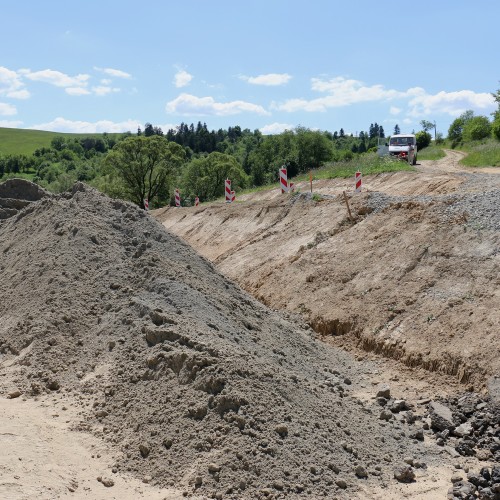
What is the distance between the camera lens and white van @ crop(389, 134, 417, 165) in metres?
29.6

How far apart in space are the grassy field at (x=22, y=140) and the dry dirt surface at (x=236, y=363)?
126 m

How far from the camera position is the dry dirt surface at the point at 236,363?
5797 mm

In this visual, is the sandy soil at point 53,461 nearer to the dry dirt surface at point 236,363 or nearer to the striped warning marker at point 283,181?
the dry dirt surface at point 236,363

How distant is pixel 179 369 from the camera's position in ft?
22.0

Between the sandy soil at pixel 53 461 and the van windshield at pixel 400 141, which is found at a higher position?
the van windshield at pixel 400 141

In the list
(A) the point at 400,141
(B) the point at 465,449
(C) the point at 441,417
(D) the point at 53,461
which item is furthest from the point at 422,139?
(D) the point at 53,461

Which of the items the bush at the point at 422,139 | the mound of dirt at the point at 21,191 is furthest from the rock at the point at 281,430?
the bush at the point at 422,139

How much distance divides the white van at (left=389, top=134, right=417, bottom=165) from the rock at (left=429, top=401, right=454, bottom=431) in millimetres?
22588

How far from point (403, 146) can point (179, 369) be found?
2696cm

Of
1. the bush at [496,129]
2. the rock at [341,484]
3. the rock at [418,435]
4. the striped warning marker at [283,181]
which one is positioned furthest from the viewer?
the bush at [496,129]

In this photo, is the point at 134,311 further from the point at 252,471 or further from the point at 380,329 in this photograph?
the point at 380,329

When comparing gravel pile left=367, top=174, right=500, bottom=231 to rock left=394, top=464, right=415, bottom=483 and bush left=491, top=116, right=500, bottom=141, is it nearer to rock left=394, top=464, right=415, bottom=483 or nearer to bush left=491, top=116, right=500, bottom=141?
rock left=394, top=464, right=415, bottom=483

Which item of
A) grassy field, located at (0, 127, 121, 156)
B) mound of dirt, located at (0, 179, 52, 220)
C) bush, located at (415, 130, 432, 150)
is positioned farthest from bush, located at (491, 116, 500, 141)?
grassy field, located at (0, 127, 121, 156)

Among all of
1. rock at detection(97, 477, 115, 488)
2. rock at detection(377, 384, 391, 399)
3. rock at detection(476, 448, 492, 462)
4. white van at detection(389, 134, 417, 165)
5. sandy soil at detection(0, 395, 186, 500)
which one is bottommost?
rock at detection(476, 448, 492, 462)
